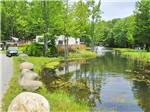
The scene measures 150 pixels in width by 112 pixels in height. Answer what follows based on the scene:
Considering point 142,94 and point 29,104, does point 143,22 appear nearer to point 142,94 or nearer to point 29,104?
point 142,94

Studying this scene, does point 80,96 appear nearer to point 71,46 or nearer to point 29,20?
point 29,20

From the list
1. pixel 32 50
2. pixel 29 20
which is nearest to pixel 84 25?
pixel 29 20

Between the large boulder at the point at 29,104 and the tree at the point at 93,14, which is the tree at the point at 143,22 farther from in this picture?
the large boulder at the point at 29,104

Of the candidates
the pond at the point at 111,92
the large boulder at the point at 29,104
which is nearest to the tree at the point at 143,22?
the pond at the point at 111,92

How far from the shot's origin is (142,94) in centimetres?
2652

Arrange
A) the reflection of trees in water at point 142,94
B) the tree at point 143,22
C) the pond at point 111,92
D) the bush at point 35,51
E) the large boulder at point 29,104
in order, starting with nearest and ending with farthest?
1. the large boulder at point 29,104
2. the pond at point 111,92
3. the reflection of trees in water at point 142,94
4. the bush at point 35,51
5. the tree at point 143,22

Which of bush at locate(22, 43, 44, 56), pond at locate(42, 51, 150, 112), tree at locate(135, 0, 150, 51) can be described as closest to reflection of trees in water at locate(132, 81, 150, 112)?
pond at locate(42, 51, 150, 112)

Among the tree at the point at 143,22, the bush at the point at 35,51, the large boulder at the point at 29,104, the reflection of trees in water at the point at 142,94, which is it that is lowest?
the reflection of trees in water at the point at 142,94

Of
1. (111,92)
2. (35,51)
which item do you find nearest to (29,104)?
(111,92)

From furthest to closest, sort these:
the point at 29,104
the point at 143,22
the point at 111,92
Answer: the point at 143,22, the point at 111,92, the point at 29,104

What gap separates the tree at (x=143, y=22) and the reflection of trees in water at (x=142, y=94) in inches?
2223

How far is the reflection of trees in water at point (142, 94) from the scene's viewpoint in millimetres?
22328

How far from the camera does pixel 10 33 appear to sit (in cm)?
9900

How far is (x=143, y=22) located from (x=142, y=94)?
65.3m
